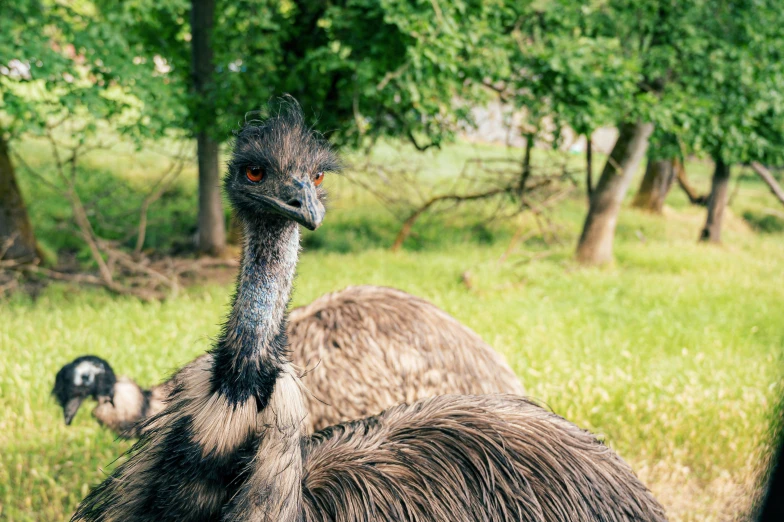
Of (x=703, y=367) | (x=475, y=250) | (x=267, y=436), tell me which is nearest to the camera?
(x=267, y=436)

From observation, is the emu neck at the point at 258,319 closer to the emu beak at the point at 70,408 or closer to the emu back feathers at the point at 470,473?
the emu back feathers at the point at 470,473

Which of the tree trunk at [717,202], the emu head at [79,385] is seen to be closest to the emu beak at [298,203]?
the emu head at [79,385]

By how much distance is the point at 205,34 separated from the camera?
9.59 meters

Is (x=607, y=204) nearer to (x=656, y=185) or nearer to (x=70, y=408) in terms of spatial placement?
(x=656, y=185)

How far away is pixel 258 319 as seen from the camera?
7.77 ft

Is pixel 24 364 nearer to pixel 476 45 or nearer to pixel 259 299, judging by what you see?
pixel 259 299

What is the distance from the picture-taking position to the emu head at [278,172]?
237 centimetres

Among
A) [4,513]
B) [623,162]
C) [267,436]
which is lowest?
[4,513]

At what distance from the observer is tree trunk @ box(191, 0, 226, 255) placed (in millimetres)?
9570

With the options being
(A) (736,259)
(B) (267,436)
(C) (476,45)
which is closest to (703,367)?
(C) (476,45)

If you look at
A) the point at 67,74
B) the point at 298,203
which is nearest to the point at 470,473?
the point at 298,203

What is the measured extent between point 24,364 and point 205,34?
5.76 metres

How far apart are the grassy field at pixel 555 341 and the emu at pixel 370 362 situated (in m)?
0.49

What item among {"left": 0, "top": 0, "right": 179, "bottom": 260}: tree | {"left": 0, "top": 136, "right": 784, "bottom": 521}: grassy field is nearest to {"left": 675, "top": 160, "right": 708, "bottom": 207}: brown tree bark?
{"left": 0, "top": 136, "right": 784, "bottom": 521}: grassy field
